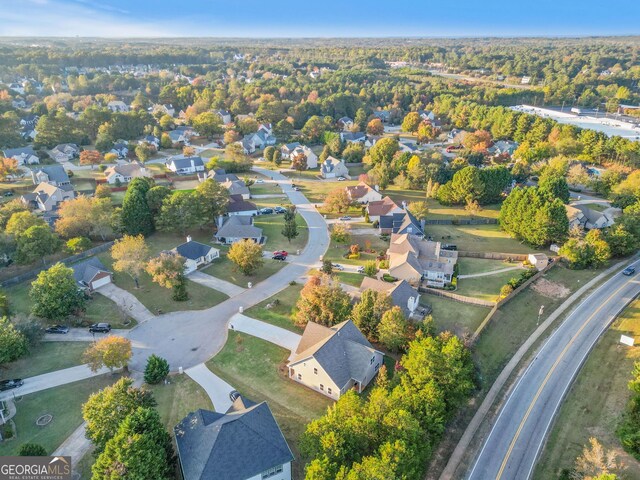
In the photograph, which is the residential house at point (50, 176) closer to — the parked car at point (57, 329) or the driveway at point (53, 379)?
the parked car at point (57, 329)

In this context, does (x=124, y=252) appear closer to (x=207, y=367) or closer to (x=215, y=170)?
(x=207, y=367)

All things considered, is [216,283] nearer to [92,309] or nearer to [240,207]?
[92,309]

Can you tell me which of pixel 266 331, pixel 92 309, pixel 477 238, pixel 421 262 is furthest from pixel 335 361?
pixel 477 238

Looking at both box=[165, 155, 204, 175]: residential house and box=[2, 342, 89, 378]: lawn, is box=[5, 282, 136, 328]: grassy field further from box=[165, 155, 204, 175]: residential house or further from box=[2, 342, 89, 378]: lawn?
box=[165, 155, 204, 175]: residential house

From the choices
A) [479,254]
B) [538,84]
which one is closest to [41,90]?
[479,254]

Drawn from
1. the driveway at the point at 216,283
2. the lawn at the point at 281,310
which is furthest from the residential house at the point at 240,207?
the lawn at the point at 281,310

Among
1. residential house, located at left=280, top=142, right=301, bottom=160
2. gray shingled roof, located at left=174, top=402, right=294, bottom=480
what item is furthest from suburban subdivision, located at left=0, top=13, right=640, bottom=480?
residential house, located at left=280, top=142, right=301, bottom=160
